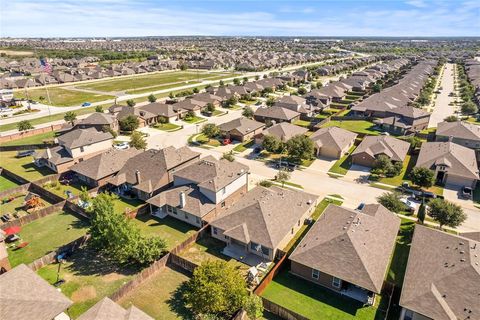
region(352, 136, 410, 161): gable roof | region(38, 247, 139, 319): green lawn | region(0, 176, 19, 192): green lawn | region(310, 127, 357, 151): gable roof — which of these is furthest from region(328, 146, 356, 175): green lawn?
region(0, 176, 19, 192): green lawn

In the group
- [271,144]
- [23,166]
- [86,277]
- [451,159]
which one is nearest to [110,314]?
[86,277]

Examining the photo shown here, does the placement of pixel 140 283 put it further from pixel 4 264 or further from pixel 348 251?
pixel 348 251

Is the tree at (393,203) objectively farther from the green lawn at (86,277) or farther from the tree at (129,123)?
the tree at (129,123)

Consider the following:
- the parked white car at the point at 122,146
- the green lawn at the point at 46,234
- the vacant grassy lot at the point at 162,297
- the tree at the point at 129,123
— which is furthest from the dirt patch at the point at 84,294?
the tree at the point at 129,123

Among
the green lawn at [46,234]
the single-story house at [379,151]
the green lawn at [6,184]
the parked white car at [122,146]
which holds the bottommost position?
the green lawn at [46,234]

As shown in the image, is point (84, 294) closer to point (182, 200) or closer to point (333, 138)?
point (182, 200)

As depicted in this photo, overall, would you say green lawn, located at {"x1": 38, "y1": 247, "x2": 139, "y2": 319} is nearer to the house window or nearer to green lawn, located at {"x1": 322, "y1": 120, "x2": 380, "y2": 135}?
the house window
